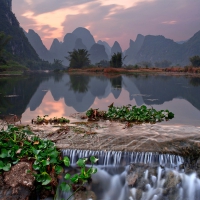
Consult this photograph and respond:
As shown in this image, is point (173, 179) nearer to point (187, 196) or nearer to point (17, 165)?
point (187, 196)

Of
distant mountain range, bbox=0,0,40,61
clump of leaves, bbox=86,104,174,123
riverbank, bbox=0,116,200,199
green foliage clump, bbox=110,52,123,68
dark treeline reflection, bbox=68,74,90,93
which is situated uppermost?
distant mountain range, bbox=0,0,40,61

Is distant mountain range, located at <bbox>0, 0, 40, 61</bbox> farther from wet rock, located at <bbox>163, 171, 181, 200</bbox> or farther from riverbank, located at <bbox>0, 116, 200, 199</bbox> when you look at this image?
wet rock, located at <bbox>163, 171, 181, 200</bbox>

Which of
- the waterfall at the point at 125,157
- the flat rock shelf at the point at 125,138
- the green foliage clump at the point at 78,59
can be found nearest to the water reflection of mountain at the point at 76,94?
the flat rock shelf at the point at 125,138

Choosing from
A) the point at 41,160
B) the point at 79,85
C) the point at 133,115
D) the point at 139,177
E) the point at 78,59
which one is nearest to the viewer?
the point at 41,160

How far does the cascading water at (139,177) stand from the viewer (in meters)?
5.14

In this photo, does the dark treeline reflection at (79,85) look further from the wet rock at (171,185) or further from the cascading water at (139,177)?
the wet rock at (171,185)

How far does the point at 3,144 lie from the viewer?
542 centimetres

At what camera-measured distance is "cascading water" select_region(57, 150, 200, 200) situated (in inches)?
203

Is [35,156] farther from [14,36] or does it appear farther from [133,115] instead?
[14,36]

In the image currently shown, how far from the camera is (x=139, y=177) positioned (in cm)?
541

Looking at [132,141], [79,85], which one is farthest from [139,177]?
[79,85]

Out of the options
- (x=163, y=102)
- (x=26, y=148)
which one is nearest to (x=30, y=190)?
(x=26, y=148)

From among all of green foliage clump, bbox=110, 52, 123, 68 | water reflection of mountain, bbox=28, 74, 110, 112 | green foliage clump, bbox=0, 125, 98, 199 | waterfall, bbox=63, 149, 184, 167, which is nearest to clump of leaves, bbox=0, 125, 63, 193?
green foliage clump, bbox=0, 125, 98, 199

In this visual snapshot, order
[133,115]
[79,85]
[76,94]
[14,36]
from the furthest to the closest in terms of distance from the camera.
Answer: [14,36]
[79,85]
[76,94]
[133,115]
